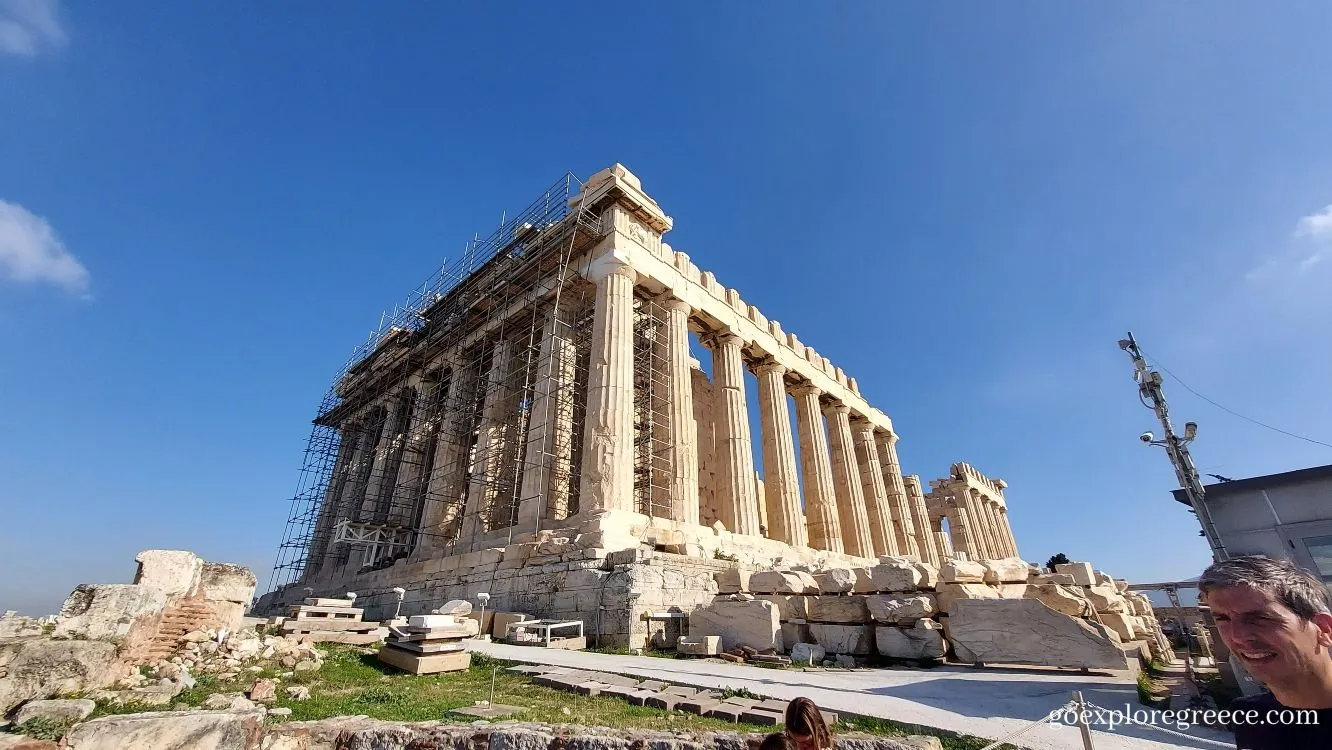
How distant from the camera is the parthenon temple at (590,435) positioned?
49.9ft

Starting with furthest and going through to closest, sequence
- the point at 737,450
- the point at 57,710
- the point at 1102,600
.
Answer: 1. the point at 737,450
2. the point at 1102,600
3. the point at 57,710

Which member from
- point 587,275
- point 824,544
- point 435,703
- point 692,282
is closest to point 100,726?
point 435,703

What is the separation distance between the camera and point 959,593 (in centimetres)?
846

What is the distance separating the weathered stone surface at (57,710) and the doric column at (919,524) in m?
28.8

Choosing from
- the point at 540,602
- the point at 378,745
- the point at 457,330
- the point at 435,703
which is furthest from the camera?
the point at 457,330

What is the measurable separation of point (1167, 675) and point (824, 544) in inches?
504

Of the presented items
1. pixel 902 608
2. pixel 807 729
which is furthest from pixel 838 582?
Result: pixel 807 729

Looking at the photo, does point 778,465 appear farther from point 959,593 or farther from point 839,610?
point 959,593

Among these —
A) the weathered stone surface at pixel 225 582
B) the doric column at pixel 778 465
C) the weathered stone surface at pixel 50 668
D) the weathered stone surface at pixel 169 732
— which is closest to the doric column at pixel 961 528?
the doric column at pixel 778 465

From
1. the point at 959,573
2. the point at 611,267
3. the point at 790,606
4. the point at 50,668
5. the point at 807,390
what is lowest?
the point at 50,668

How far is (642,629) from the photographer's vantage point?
10594mm

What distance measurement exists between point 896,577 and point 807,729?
25.8 ft

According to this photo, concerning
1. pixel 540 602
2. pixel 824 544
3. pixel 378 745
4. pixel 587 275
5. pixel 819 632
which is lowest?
pixel 378 745

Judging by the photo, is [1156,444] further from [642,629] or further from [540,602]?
[540,602]
